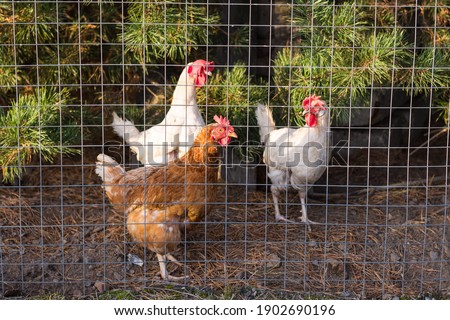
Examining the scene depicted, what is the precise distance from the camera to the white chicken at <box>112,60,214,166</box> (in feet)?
13.3

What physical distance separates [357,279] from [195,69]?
1.70 m

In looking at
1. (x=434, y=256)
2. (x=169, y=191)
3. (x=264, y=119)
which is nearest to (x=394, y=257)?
(x=434, y=256)

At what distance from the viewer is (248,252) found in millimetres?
3859

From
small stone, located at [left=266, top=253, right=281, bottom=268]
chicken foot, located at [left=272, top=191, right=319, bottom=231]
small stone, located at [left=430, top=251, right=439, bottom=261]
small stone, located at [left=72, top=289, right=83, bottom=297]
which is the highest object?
chicken foot, located at [left=272, top=191, right=319, bottom=231]

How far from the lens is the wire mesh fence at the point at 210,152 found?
3.43m

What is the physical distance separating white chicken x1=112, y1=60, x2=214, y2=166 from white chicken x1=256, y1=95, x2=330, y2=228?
1.55 ft

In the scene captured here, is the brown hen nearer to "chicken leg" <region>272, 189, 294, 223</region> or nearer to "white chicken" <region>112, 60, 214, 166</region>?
"white chicken" <region>112, 60, 214, 166</region>

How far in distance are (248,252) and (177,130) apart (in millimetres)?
947

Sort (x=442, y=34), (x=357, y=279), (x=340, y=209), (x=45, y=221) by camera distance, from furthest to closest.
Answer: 1. (x=340, y=209)
2. (x=45, y=221)
3. (x=442, y=34)
4. (x=357, y=279)

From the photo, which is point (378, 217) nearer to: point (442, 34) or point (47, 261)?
point (442, 34)

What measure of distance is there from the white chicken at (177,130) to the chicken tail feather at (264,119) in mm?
430

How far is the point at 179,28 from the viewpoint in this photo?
3.62 metres

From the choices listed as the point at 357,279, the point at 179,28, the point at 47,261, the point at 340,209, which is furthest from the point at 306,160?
the point at 47,261

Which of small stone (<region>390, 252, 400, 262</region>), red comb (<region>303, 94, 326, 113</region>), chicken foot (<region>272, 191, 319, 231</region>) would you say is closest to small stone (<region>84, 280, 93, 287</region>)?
chicken foot (<region>272, 191, 319, 231</region>)
